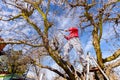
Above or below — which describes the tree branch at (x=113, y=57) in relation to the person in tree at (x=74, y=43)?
below

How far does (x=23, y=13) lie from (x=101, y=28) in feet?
12.4

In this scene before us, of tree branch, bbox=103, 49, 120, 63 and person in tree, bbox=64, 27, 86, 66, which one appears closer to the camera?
person in tree, bbox=64, 27, 86, 66

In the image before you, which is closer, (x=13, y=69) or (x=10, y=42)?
(x=10, y=42)

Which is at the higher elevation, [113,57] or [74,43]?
[74,43]

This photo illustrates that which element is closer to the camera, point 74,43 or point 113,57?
point 74,43

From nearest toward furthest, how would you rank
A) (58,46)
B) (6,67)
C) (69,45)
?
1. (69,45)
2. (58,46)
3. (6,67)

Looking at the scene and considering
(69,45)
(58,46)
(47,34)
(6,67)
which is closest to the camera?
(69,45)

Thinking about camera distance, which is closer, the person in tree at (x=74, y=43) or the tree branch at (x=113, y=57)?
the person in tree at (x=74, y=43)

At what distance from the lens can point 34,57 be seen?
13.2 metres

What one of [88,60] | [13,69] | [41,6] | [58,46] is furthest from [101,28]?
[13,69]

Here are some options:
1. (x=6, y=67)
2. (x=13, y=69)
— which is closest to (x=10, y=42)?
(x=13, y=69)

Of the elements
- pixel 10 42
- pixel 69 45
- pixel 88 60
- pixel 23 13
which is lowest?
pixel 88 60

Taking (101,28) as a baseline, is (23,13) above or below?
above

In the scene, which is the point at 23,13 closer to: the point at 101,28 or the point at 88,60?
the point at 101,28
